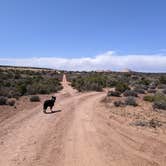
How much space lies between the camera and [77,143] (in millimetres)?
11273

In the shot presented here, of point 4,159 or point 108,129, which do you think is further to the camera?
point 108,129

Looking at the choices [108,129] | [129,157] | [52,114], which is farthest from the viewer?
[52,114]

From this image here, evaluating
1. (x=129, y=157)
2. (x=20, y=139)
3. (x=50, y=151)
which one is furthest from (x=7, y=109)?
(x=129, y=157)

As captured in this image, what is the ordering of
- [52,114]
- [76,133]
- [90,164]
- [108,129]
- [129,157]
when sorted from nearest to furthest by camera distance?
[90,164]
[129,157]
[76,133]
[108,129]
[52,114]

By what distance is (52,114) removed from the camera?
1878cm

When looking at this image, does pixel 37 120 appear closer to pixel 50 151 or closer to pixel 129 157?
pixel 50 151

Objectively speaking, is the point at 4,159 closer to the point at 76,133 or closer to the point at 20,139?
the point at 20,139

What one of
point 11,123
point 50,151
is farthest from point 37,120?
point 50,151

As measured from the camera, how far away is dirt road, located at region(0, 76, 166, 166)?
937cm

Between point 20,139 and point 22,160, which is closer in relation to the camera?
point 22,160

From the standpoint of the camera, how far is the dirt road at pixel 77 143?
9.37 m

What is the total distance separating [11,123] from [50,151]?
6.38 m

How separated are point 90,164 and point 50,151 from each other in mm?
1904

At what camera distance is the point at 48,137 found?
12.4m
